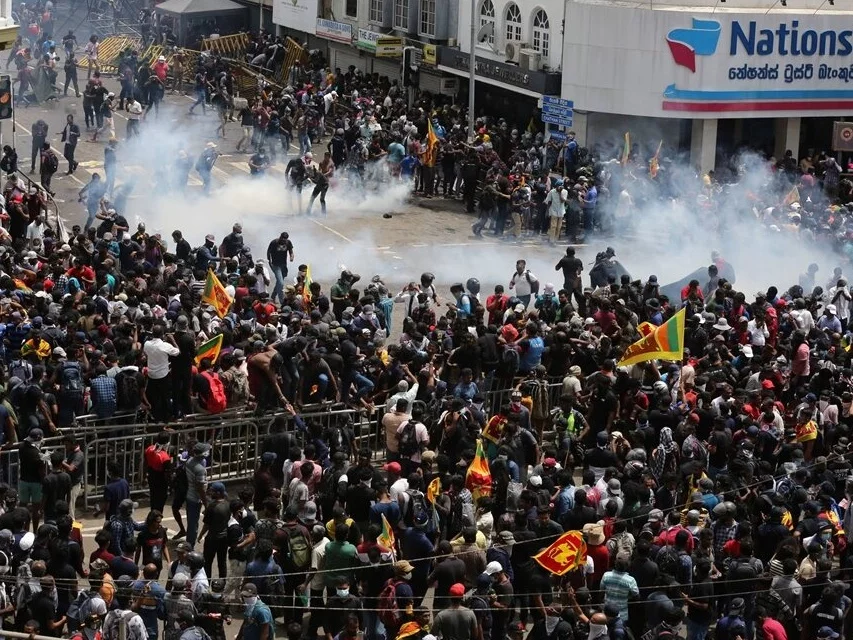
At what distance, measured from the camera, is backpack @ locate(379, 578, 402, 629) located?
1302 cm

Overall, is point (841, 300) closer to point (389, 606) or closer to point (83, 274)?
point (83, 274)

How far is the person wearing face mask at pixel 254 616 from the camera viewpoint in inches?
493

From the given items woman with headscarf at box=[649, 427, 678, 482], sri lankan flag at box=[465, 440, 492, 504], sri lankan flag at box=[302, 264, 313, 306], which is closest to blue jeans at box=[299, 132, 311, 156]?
sri lankan flag at box=[302, 264, 313, 306]

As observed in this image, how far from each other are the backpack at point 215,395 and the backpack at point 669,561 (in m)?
5.41

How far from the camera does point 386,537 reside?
1372 centimetres

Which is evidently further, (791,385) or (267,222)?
(267,222)

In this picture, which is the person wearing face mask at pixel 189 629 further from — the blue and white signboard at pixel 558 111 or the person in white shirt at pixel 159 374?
the blue and white signboard at pixel 558 111

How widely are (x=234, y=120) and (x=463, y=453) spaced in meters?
25.5

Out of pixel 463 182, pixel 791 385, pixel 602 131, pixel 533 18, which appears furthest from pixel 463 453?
pixel 533 18

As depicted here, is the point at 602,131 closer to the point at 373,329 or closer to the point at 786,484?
the point at 373,329

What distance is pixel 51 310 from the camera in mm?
18750

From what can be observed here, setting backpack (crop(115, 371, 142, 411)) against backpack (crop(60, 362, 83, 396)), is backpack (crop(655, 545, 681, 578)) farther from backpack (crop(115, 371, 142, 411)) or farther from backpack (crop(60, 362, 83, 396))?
backpack (crop(60, 362, 83, 396))

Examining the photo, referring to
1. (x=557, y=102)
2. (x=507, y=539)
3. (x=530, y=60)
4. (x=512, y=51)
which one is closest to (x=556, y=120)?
(x=557, y=102)

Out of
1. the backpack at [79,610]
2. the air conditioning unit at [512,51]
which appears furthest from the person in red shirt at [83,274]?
the air conditioning unit at [512,51]
